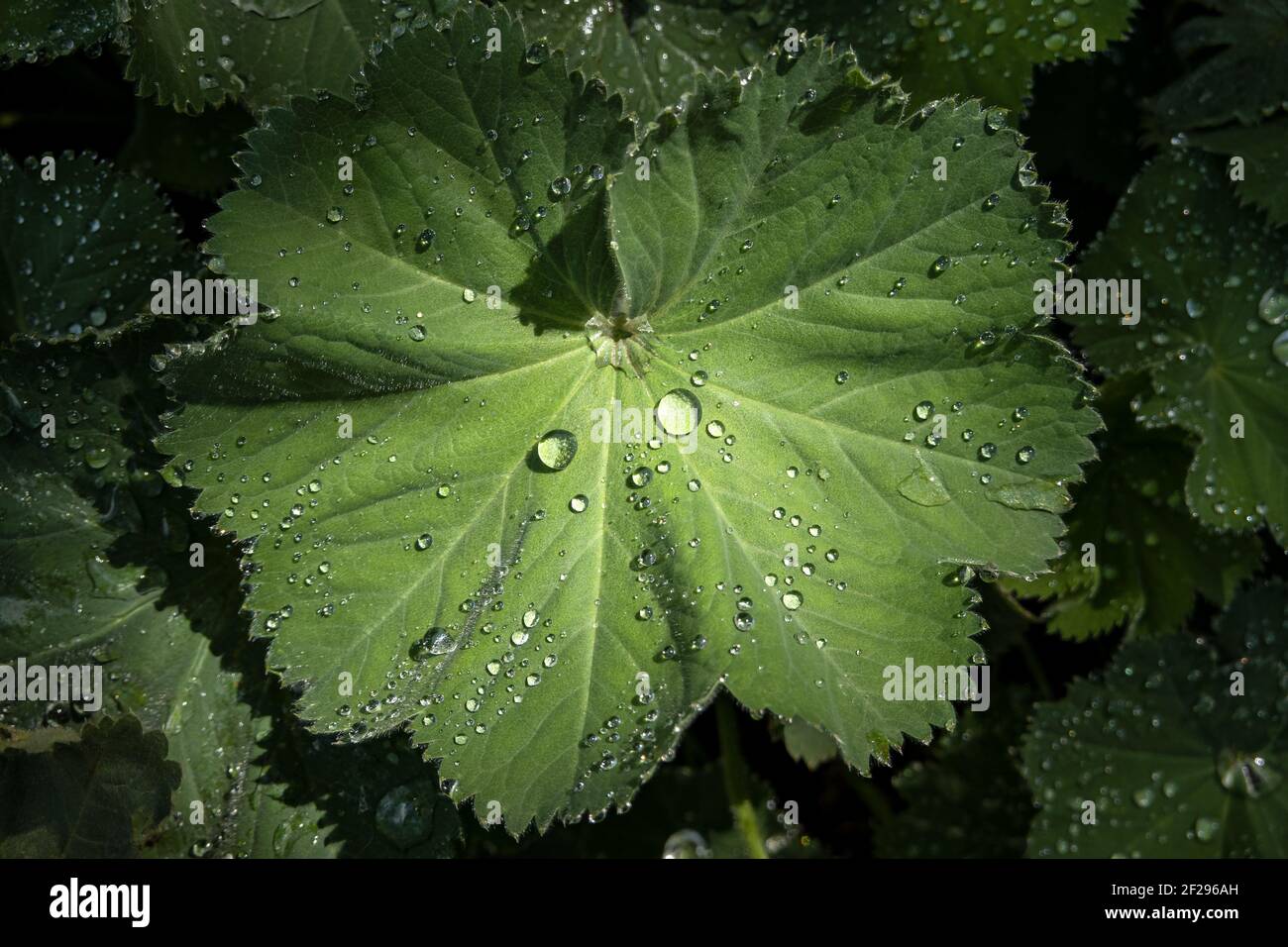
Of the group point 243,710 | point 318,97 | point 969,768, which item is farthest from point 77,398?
point 969,768

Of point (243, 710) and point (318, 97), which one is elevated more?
point (318, 97)

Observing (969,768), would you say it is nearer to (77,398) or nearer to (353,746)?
(353,746)

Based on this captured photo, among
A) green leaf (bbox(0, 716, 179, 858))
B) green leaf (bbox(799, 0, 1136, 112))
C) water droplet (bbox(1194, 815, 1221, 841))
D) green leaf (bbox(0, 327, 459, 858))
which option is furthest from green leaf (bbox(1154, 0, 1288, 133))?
green leaf (bbox(0, 716, 179, 858))

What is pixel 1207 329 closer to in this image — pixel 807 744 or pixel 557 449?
pixel 807 744

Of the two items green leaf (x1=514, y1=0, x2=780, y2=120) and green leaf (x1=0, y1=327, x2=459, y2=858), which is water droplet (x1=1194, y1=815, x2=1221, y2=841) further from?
green leaf (x1=514, y1=0, x2=780, y2=120)

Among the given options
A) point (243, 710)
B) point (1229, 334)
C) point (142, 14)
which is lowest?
point (243, 710)
